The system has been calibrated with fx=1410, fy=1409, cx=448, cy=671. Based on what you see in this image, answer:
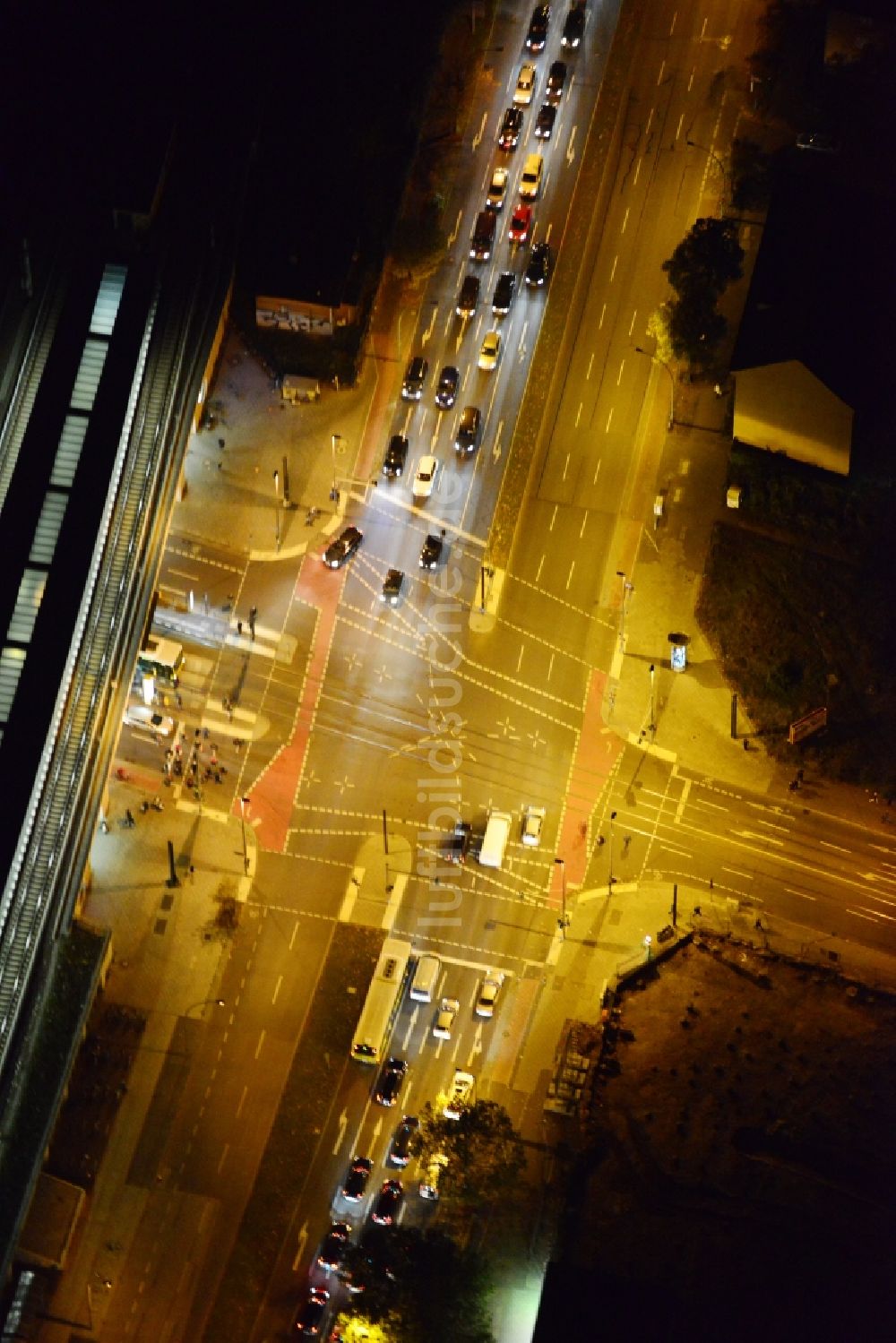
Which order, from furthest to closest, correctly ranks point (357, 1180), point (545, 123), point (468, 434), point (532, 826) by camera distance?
point (545, 123), point (468, 434), point (532, 826), point (357, 1180)

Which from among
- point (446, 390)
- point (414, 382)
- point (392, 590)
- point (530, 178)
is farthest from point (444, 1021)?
point (530, 178)

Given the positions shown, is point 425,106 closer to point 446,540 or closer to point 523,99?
point 523,99

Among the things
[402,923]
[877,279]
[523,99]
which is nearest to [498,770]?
[402,923]

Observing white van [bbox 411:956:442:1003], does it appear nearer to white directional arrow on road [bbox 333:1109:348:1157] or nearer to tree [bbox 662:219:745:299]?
white directional arrow on road [bbox 333:1109:348:1157]

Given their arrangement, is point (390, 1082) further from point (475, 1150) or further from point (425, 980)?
point (475, 1150)

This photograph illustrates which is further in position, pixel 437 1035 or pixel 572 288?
pixel 572 288

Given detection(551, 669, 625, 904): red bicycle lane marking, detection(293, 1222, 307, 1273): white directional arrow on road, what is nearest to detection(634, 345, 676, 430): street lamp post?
detection(551, 669, 625, 904): red bicycle lane marking

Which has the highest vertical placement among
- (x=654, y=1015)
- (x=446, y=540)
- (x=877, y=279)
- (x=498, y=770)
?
(x=877, y=279)
